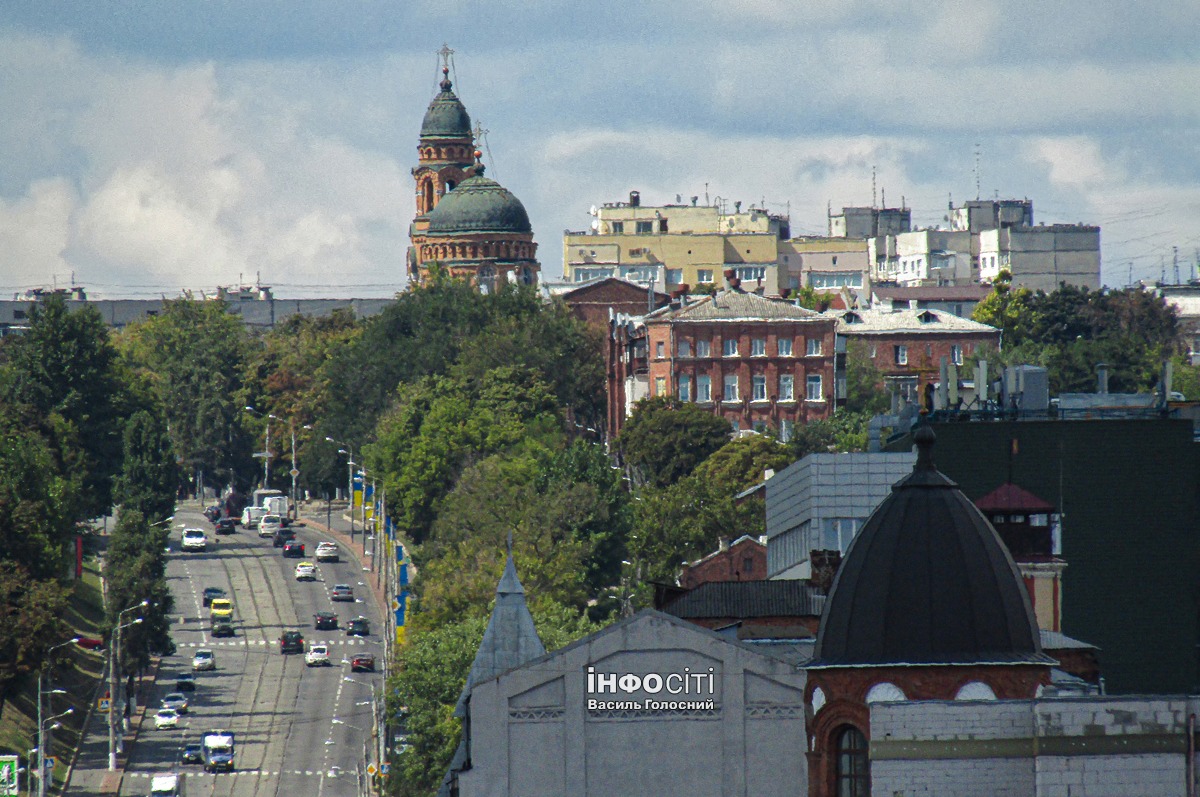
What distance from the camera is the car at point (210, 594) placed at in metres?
188

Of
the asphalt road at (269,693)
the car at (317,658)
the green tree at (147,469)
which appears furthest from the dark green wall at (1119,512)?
the green tree at (147,469)

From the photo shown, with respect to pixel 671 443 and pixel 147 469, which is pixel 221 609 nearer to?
pixel 147 469

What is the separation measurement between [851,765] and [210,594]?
146666 mm

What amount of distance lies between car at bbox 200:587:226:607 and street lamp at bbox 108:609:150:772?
1176 inches

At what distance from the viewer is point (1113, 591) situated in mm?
99438

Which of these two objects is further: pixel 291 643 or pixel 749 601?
pixel 291 643

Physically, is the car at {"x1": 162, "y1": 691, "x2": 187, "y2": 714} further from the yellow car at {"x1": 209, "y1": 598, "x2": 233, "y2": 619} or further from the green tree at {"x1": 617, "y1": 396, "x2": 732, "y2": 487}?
the green tree at {"x1": 617, "y1": 396, "x2": 732, "y2": 487}

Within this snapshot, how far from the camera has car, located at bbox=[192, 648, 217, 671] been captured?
169500 millimetres

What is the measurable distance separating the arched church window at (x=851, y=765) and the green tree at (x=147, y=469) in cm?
14692

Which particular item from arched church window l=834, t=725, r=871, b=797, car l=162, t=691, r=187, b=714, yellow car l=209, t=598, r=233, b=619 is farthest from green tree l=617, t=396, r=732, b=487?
arched church window l=834, t=725, r=871, b=797

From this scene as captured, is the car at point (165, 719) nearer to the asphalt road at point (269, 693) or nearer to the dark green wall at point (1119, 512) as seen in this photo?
the asphalt road at point (269, 693)

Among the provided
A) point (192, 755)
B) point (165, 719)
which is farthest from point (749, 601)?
point (165, 719)

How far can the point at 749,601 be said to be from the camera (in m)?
87.4

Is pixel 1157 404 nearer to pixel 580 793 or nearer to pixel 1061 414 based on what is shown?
pixel 1061 414
